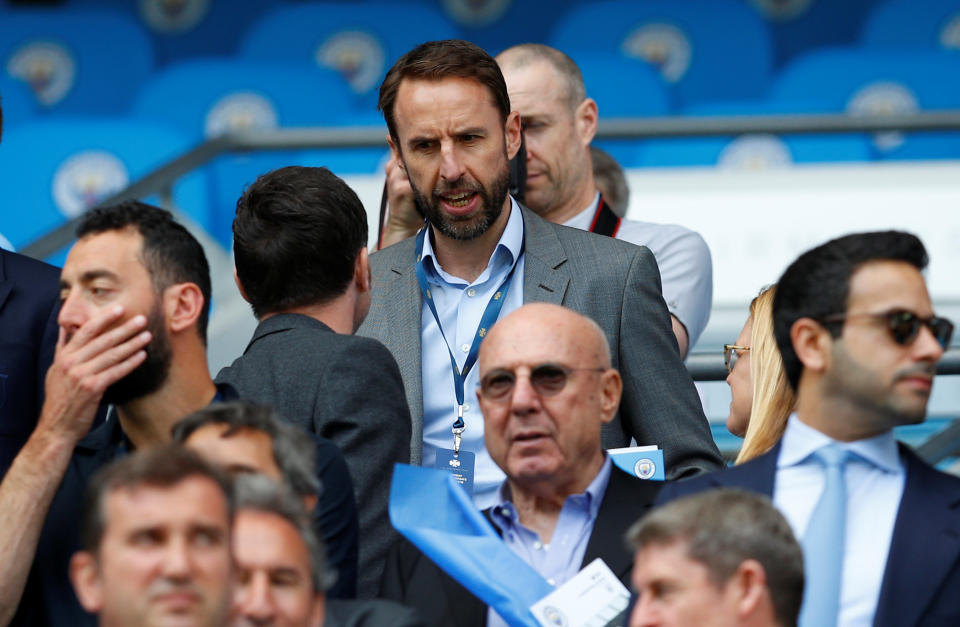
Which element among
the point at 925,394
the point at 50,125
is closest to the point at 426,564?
the point at 925,394

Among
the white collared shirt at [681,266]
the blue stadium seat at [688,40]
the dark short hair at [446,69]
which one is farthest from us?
the blue stadium seat at [688,40]

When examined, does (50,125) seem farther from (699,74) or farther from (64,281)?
(64,281)


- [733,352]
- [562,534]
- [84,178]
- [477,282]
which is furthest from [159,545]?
[84,178]

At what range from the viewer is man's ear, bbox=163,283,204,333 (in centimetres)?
270

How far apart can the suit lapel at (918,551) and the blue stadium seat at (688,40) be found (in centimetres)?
590

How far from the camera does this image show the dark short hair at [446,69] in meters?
3.25

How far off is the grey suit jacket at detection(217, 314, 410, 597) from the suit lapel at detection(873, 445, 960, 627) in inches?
36.1

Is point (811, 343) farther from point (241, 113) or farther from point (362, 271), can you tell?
point (241, 113)

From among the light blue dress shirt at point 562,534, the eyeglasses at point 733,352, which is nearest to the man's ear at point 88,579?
the light blue dress shirt at point 562,534

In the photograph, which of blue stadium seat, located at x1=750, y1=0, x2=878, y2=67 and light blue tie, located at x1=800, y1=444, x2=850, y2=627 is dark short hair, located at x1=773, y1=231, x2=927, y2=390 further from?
blue stadium seat, located at x1=750, y1=0, x2=878, y2=67

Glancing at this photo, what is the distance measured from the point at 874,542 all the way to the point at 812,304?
0.41 m

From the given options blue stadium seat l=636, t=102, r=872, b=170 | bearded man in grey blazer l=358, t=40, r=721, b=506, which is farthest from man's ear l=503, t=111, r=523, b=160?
blue stadium seat l=636, t=102, r=872, b=170

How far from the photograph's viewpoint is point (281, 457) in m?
2.34

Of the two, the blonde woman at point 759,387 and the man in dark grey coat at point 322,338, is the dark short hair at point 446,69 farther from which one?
the blonde woman at point 759,387
